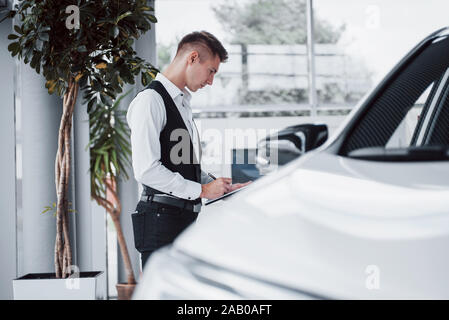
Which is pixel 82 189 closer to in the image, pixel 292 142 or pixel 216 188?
pixel 216 188

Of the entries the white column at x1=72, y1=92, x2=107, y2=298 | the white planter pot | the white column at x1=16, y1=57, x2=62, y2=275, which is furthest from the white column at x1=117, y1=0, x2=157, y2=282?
the white planter pot

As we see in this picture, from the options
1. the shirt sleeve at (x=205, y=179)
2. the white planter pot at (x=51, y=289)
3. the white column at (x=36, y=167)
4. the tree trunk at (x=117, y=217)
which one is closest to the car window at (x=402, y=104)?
the shirt sleeve at (x=205, y=179)

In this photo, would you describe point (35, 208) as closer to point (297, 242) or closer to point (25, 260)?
point (25, 260)

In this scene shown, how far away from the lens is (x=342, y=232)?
1.95 feet

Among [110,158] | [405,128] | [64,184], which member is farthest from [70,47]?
[405,128]

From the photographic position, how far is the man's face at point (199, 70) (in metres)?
1.92

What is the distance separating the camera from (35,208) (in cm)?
A: 304

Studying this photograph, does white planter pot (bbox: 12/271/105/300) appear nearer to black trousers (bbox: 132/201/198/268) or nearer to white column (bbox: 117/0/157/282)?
black trousers (bbox: 132/201/198/268)

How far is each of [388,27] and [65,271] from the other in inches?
140

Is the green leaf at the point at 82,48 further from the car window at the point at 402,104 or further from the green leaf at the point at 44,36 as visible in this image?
the car window at the point at 402,104

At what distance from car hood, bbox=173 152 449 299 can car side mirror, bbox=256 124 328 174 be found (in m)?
0.12

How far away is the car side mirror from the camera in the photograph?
86 centimetres

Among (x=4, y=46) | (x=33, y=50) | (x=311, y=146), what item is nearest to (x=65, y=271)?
(x=33, y=50)

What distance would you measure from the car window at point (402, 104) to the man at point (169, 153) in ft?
2.80
